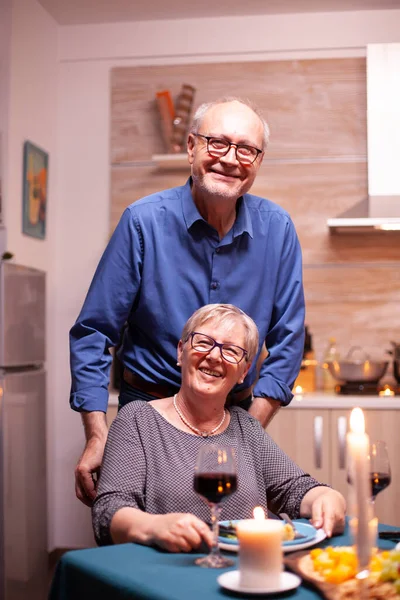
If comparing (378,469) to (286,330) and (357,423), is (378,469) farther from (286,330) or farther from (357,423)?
(286,330)

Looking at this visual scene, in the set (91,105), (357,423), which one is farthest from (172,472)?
(91,105)

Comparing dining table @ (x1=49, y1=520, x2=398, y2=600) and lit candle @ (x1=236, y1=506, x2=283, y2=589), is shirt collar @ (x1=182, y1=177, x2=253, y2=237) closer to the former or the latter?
dining table @ (x1=49, y1=520, x2=398, y2=600)

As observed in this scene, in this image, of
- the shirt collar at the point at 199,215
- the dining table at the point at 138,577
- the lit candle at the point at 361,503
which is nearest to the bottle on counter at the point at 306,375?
the shirt collar at the point at 199,215

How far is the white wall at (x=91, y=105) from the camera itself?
4512mm

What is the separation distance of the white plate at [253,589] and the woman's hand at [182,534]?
119 mm

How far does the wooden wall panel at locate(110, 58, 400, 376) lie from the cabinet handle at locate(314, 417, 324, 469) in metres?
0.66

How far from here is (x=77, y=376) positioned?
2.07 m

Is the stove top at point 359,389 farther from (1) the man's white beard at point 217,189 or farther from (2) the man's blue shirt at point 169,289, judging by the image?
(1) the man's white beard at point 217,189

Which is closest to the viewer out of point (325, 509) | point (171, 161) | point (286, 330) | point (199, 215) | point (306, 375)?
point (325, 509)

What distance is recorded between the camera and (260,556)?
1.16m

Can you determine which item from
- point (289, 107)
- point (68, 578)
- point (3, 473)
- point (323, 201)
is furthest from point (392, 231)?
point (68, 578)

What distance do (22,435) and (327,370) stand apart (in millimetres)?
1640

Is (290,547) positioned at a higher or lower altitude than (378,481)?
lower

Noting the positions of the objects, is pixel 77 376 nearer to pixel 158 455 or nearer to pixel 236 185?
pixel 158 455
